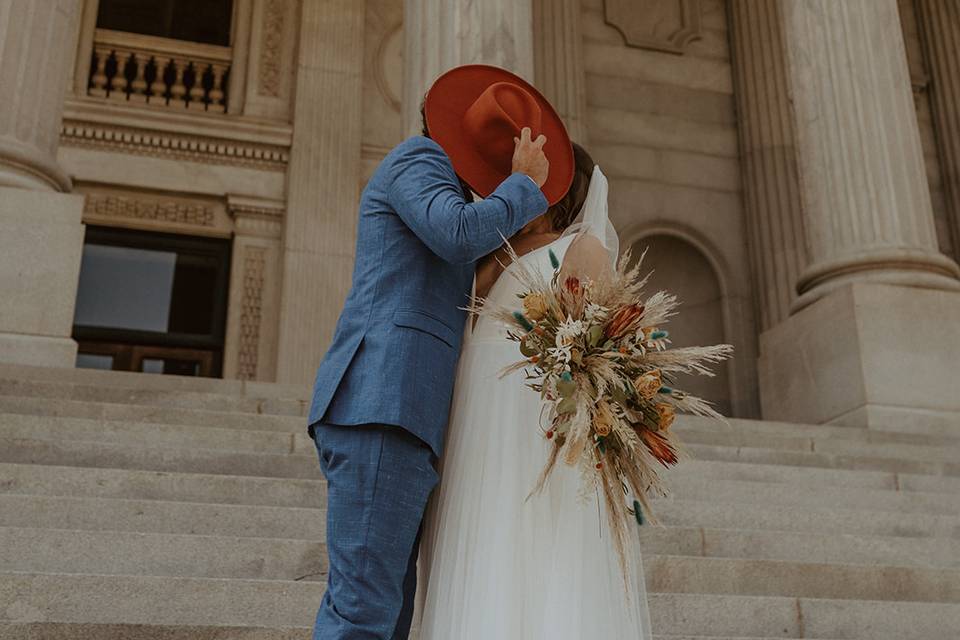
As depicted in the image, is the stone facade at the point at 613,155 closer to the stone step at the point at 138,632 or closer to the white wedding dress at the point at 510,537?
the stone step at the point at 138,632

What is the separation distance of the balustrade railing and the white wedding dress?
36.8 feet

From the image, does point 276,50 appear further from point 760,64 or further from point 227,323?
point 760,64

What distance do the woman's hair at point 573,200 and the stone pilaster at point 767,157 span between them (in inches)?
432

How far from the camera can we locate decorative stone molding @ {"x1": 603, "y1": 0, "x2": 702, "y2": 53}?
1498 cm

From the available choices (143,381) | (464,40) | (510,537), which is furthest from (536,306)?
(464,40)

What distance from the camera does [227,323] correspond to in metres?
12.4

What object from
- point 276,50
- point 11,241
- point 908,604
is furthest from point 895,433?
point 276,50

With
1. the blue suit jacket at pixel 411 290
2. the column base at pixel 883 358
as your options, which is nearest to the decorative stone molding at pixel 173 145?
the column base at pixel 883 358

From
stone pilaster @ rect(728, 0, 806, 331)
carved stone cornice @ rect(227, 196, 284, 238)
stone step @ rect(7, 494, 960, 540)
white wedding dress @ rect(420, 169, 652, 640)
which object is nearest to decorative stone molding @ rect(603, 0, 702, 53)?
stone pilaster @ rect(728, 0, 806, 331)

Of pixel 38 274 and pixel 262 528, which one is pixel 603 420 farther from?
pixel 38 274

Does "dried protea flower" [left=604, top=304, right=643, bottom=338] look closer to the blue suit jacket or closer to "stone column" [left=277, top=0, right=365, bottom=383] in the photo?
the blue suit jacket

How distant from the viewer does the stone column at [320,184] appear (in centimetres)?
1218

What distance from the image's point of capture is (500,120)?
2883 millimetres

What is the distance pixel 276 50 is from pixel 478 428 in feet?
38.8
